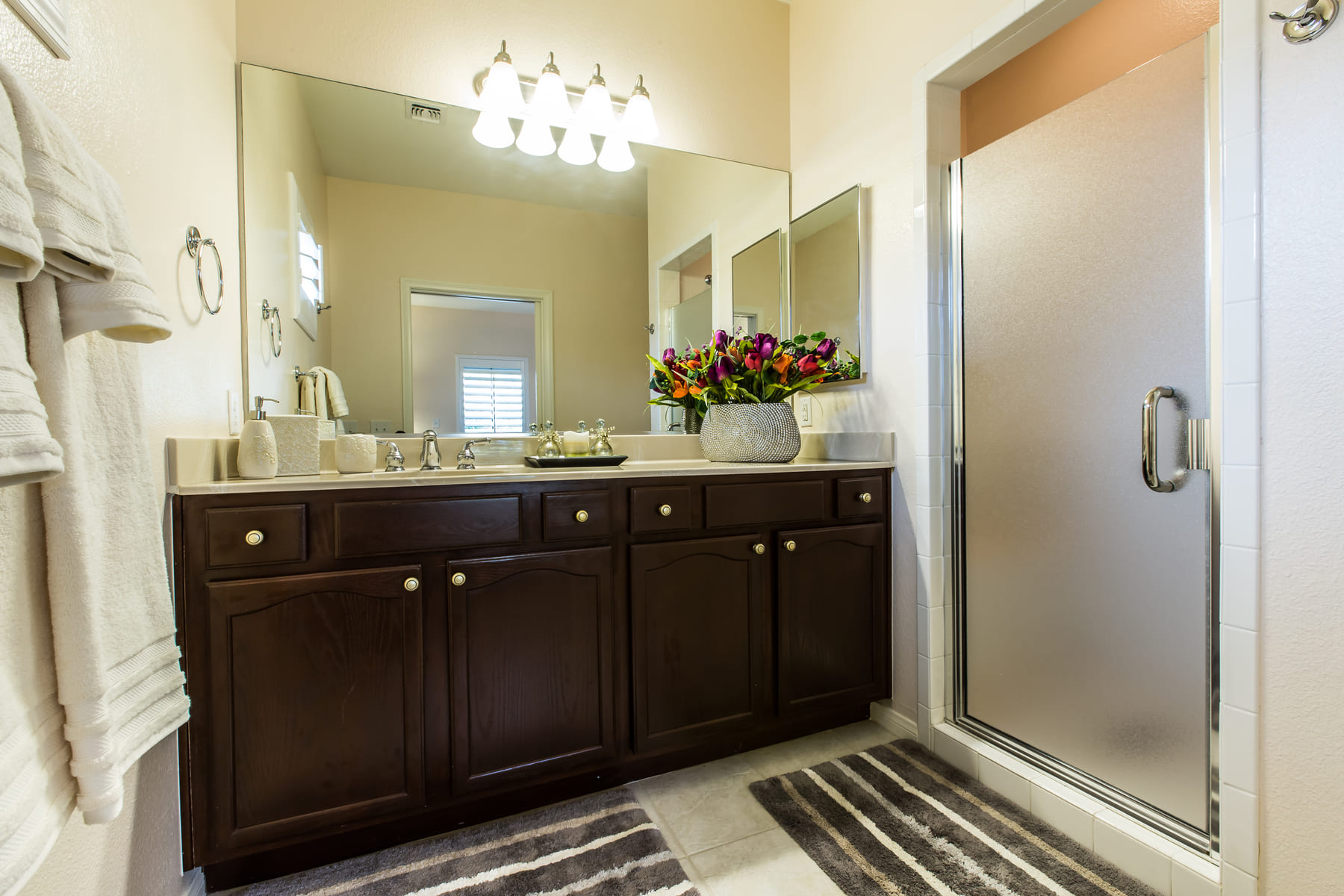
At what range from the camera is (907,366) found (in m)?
1.87

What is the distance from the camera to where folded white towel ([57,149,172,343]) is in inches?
26.8

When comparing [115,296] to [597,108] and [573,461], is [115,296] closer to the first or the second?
[573,461]

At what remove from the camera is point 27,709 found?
24.7 inches

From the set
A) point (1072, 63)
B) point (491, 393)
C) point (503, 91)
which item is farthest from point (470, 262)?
point (1072, 63)

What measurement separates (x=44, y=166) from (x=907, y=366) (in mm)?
1857

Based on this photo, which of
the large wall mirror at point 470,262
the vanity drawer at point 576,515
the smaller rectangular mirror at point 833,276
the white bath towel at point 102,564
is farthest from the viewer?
the smaller rectangular mirror at point 833,276

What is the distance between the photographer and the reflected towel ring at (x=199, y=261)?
1.28 metres

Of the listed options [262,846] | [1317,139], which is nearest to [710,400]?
[1317,139]

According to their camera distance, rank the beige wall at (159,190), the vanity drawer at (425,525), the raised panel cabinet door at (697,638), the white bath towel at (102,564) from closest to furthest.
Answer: the white bath towel at (102,564), the beige wall at (159,190), the vanity drawer at (425,525), the raised panel cabinet door at (697,638)

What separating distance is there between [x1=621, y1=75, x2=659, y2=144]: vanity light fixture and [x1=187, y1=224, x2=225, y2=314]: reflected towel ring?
1.30 meters

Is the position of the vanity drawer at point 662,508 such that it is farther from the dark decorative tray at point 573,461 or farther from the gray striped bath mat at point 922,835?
the gray striped bath mat at point 922,835

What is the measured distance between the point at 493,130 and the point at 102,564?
1.68 metres

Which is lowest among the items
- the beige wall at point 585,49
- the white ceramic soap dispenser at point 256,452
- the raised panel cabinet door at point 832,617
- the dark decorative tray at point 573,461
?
the raised panel cabinet door at point 832,617

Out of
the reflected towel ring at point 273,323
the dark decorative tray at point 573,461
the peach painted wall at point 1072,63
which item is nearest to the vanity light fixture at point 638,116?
the peach painted wall at point 1072,63
